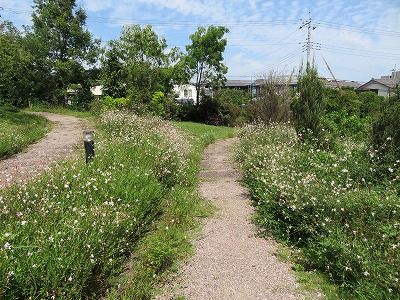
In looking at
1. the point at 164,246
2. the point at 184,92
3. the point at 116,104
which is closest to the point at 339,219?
the point at 164,246

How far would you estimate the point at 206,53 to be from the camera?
117 ft

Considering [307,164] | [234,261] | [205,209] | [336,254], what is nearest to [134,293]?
[234,261]

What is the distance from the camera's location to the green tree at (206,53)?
1385 inches

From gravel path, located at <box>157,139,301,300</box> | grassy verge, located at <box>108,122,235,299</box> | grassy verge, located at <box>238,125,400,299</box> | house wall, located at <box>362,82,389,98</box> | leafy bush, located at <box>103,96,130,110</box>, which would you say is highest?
house wall, located at <box>362,82,389,98</box>

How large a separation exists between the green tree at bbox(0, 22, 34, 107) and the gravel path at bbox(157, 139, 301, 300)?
19029 mm

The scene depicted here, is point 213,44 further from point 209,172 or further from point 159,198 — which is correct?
point 159,198

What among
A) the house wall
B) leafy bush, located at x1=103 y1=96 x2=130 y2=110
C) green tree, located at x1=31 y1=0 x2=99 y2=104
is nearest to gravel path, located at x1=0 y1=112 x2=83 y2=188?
leafy bush, located at x1=103 y1=96 x2=130 y2=110

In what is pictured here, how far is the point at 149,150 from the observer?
8.57 metres

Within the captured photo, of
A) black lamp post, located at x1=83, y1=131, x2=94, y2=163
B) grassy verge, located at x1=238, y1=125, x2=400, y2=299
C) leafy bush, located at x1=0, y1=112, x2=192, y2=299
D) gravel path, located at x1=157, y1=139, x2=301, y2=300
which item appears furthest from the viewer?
black lamp post, located at x1=83, y1=131, x2=94, y2=163

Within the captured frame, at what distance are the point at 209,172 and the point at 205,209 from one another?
384cm

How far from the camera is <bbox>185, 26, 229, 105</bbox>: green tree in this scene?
3519cm

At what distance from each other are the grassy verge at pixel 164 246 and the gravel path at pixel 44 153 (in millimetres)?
2187

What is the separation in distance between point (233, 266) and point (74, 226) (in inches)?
81.4

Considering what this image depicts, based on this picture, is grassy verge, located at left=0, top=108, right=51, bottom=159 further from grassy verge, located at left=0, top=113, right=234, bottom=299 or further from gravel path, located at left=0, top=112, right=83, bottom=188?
grassy verge, located at left=0, top=113, right=234, bottom=299
